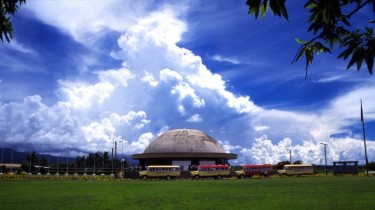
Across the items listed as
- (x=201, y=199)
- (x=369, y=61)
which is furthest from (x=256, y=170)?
(x=369, y=61)

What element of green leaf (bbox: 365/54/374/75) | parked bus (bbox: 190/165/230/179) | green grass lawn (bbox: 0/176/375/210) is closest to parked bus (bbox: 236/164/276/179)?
parked bus (bbox: 190/165/230/179)

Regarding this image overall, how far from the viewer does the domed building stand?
73562mm

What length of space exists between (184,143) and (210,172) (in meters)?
27.6

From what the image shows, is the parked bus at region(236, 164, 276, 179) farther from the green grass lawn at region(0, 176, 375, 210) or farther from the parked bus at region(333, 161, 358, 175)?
the green grass lawn at region(0, 176, 375, 210)

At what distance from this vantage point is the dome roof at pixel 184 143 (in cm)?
7556

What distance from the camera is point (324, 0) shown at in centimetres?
246

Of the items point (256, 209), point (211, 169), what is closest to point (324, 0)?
point (256, 209)

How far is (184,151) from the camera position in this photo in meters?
74.4

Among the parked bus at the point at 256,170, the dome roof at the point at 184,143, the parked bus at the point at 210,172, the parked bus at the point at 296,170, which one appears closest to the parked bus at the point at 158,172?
the parked bus at the point at 210,172

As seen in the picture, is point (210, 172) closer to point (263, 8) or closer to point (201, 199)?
point (201, 199)

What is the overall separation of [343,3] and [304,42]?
14.8 inches

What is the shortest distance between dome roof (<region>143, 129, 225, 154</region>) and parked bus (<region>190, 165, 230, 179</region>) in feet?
78.7

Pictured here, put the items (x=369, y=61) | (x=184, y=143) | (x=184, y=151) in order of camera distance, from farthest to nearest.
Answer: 1. (x=184, y=143)
2. (x=184, y=151)
3. (x=369, y=61)

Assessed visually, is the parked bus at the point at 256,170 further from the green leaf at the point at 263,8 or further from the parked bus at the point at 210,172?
the green leaf at the point at 263,8
